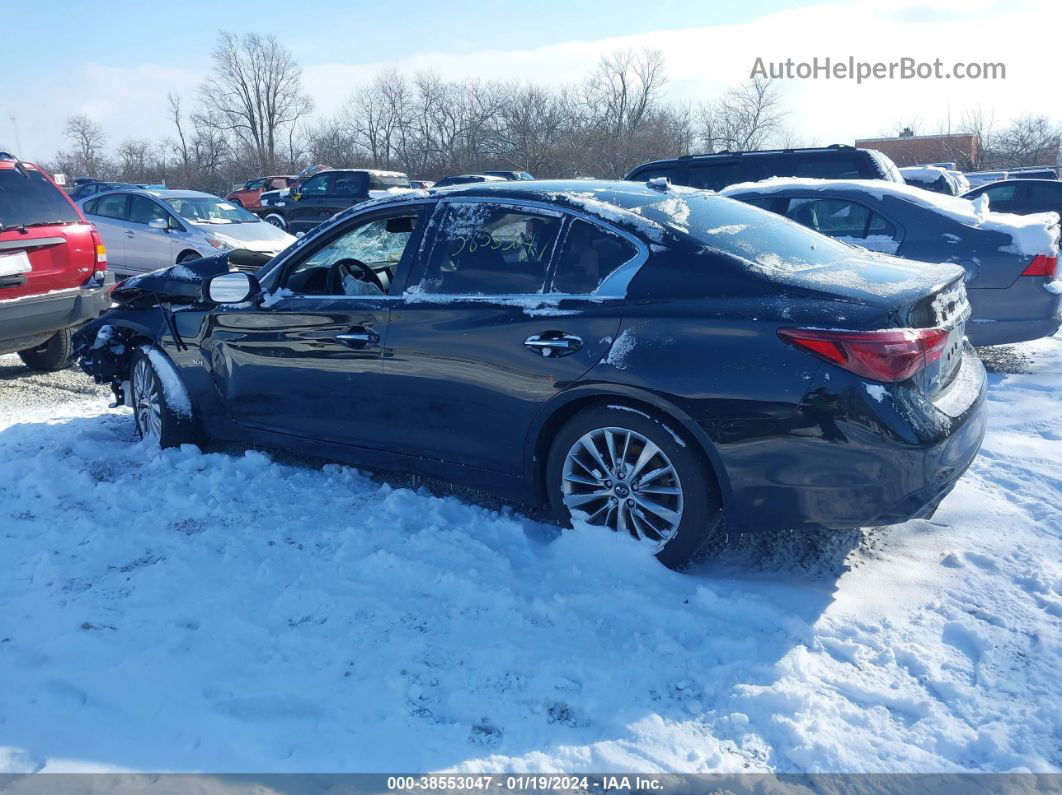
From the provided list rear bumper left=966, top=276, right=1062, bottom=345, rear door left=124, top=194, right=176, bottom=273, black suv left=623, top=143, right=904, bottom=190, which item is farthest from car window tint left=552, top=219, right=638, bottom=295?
rear door left=124, top=194, right=176, bottom=273

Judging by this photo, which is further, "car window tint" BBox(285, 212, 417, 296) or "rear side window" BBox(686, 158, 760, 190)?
"rear side window" BBox(686, 158, 760, 190)

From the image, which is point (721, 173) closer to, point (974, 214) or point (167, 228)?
point (974, 214)

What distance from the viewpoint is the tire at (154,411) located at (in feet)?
16.3

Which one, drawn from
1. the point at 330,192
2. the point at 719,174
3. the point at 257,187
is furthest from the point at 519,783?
the point at 257,187

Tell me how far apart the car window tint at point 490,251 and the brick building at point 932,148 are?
41.2 m

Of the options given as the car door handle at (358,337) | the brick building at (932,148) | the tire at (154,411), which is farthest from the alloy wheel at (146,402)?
the brick building at (932,148)

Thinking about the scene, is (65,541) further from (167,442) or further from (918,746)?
(918,746)

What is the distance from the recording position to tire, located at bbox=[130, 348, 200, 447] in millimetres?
4965

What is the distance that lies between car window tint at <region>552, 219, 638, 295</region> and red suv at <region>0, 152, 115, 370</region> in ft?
15.7

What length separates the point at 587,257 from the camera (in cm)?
361

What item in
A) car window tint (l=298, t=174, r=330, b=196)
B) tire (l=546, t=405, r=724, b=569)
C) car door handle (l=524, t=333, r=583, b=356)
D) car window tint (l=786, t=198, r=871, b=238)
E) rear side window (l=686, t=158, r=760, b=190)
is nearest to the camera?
tire (l=546, t=405, r=724, b=569)

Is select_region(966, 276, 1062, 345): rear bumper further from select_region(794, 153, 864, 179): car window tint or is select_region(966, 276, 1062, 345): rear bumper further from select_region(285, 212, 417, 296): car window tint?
select_region(285, 212, 417, 296): car window tint

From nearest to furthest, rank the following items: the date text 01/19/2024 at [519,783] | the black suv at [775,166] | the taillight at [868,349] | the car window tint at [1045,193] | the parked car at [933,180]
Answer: the date text 01/19/2024 at [519,783], the taillight at [868,349], the black suv at [775,166], the parked car at [933,180], the car window tint at [1045,193]

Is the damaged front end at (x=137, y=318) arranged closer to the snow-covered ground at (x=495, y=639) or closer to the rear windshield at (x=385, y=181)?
Result: the snow-covered ground at (x=495, y=639)
